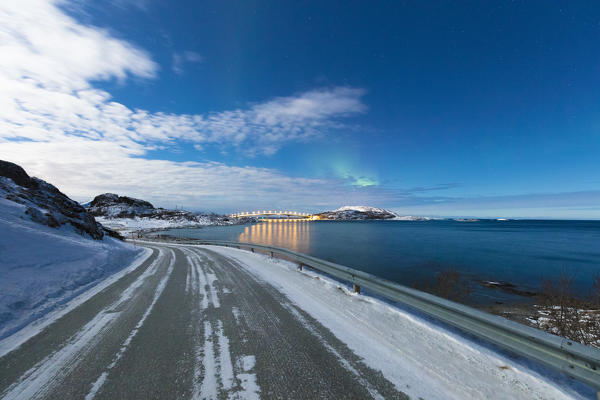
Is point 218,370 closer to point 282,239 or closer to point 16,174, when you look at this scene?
point 16,174

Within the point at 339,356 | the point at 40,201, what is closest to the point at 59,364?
the point at 339,356

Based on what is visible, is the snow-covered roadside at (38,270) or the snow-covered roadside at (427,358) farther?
the snow-covered roadside at (38,270)

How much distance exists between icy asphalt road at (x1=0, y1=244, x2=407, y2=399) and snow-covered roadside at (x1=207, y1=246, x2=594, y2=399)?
34cm

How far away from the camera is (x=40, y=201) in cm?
1772

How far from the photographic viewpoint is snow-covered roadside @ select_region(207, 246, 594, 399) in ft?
9.64

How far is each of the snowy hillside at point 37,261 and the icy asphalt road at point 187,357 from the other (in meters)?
1.13

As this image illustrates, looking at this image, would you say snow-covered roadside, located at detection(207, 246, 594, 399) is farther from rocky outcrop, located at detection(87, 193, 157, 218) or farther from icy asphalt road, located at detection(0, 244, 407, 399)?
rocky outcrop, located at detection(87, 193, 157, 218)

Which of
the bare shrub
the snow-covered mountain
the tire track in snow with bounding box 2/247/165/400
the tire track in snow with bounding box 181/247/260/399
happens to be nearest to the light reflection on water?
the bare shrub

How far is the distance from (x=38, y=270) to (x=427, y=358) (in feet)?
38.4

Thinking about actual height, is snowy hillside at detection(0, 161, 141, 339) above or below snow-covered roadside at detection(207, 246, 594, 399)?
above

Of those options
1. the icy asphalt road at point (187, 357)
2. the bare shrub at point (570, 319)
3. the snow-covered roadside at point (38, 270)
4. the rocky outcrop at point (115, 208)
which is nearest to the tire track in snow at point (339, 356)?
the icy asphalt road at point (187, 357)

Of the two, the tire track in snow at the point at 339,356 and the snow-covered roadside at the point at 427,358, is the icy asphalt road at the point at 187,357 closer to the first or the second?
the tire track in snow at the point at 339,356

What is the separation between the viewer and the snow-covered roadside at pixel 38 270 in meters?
5.72

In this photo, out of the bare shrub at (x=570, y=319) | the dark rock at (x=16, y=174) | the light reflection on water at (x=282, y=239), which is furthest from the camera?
the light reflection on water at (x=282, y=239)
